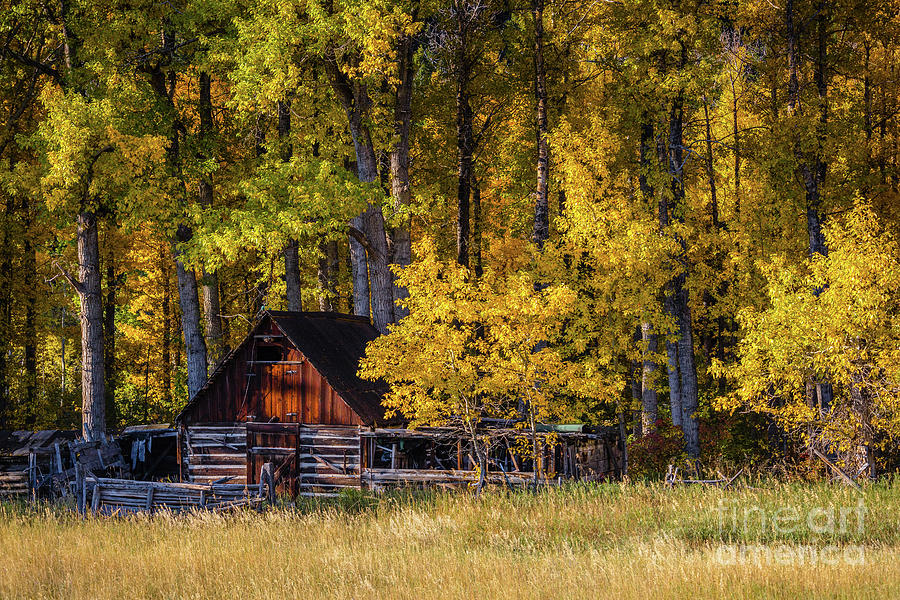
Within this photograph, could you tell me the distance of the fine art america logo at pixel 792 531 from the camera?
12672 millimetres

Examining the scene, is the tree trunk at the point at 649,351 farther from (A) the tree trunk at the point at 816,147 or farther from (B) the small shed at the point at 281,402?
(B) the small shed at the point at 281,402

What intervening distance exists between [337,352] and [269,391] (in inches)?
90.4

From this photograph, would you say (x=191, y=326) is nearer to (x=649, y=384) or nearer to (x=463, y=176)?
(x=463, y=176)

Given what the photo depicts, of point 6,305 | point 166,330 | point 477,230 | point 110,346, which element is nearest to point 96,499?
point 6,305

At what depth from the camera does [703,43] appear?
28.0m

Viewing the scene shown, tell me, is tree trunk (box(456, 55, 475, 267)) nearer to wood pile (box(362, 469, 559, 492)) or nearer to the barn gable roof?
the barn gable roof

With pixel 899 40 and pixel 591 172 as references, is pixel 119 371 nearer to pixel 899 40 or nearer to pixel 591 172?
pixel 591 172

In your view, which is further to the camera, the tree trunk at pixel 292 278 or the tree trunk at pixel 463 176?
the tree trunk at pixel 292 278

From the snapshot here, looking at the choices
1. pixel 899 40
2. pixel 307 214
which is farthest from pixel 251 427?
pixel 899 40

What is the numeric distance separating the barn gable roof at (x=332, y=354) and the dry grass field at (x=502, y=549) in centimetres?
687

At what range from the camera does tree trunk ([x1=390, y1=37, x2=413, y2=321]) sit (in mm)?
27844

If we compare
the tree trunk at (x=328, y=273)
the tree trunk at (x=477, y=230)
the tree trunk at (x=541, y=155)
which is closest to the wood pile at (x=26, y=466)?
the tree trunk at (x=328, y=273)

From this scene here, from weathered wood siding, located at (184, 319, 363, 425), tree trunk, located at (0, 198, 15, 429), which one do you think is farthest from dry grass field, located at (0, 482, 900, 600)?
tree trunk, located at (0, 198, 15, 429)

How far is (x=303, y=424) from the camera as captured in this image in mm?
27359
